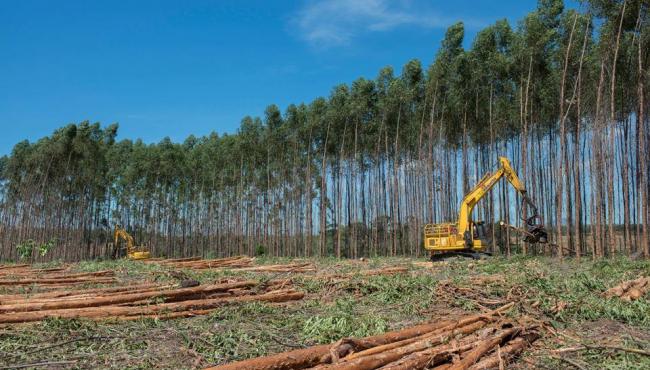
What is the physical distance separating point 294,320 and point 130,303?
289 cm

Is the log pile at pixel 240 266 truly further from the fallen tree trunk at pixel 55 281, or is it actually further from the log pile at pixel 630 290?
the log pile at pixel 630 290

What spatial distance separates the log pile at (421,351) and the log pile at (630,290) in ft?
12.8

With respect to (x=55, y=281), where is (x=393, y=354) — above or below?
above

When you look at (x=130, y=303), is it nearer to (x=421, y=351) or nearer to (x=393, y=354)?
(x=393, y=354)

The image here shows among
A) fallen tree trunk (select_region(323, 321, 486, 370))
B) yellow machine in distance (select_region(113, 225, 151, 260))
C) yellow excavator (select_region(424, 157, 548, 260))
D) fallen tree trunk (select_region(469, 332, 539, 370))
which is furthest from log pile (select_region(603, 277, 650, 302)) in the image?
yellow machine in distance (select_region(113, 225, 151, 260))

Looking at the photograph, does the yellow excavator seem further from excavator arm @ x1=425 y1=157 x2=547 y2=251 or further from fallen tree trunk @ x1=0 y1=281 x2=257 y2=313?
fallen tree trunk @ x1=0 y1=281 x2=257 y2=313

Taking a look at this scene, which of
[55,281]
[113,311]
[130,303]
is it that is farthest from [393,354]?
[55,281]

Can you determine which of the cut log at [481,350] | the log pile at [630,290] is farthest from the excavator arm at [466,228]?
the cut log at [481,350]

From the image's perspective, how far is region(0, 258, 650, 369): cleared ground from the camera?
570cm

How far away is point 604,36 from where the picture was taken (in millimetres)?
20281

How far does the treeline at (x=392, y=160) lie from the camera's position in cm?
2173

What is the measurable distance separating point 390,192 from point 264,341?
2882 centimetres

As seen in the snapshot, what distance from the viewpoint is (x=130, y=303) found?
8273 millimetres

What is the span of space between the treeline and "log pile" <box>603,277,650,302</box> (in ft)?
30.0
